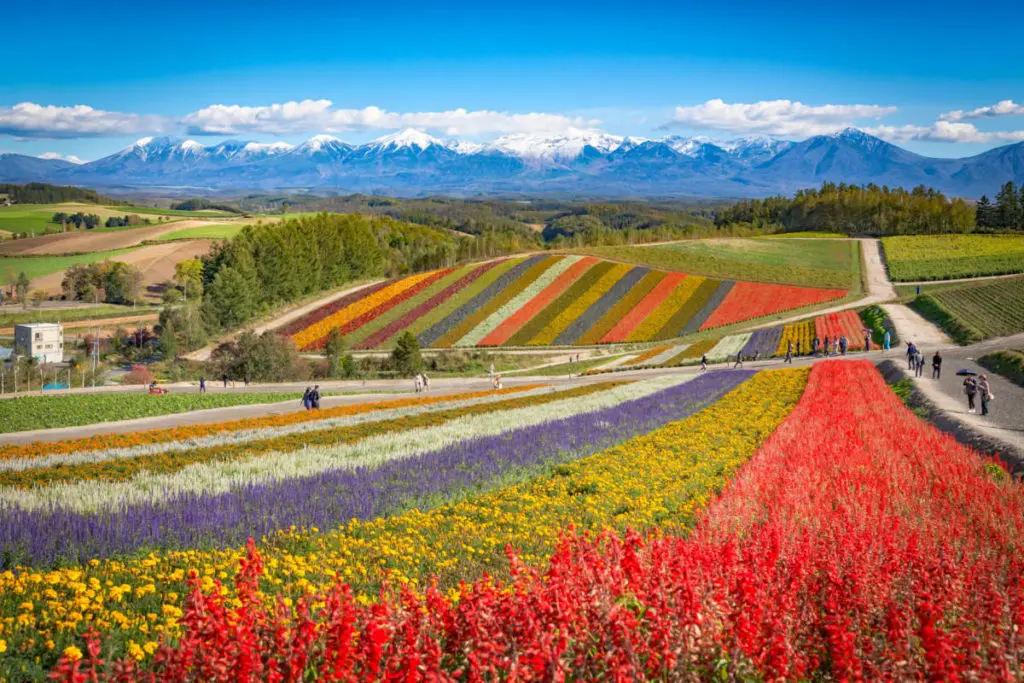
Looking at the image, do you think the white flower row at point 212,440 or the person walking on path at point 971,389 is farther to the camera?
the person walking on path at point 971,389

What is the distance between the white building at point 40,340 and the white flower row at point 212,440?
57.0 m

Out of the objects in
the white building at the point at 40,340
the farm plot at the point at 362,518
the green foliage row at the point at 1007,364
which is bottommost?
the white building at the point at 40,340

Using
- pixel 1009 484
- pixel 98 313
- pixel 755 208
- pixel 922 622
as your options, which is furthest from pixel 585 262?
pixel 755 208

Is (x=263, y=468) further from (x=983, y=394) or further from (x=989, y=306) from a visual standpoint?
(x=989, y=306)

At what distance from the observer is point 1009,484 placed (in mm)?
12320

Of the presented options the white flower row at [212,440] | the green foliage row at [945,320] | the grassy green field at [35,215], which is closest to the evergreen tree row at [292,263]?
the white flower row at [212,440]

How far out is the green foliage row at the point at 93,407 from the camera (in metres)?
26.5

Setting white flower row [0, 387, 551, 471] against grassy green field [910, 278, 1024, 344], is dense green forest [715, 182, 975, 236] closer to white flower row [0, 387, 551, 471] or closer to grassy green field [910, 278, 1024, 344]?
grassy green field [910, 278, 1024, 344]

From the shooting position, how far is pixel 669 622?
209 inches

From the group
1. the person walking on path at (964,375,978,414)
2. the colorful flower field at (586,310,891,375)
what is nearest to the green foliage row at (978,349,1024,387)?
the person walking on path at (964,375,978,414)

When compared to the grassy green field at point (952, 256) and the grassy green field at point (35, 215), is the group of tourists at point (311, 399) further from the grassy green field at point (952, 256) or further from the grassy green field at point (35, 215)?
the grassy green field at point (35, 215)

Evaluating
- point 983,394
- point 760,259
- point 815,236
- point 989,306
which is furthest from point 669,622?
point 815,236

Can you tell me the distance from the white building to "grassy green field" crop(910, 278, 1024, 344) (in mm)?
74232

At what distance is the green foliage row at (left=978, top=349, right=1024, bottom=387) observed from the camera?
3338 cm
